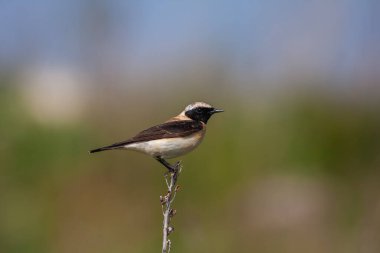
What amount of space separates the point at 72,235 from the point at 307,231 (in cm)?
216

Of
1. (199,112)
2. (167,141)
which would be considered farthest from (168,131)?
(199,112)

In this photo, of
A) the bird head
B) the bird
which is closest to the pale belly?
the bird

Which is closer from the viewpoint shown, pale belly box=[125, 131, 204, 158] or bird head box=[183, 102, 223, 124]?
pale belly box=[125, 131, 204, 158]

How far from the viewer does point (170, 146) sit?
4793 mm

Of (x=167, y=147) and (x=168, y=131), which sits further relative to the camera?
(x=168, y=131)

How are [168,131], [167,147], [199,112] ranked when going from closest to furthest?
[167,147]
[168,131]
[199,112]

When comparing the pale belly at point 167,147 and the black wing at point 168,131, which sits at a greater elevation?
the black wing at point 168,131

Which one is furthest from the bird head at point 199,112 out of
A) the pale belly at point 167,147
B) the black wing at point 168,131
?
the pale belly at point 167,147

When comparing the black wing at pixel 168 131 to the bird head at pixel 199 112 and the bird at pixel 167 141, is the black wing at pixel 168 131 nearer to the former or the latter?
the bird at pixel 167 141

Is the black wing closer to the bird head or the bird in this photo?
the bird

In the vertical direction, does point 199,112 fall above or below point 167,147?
above

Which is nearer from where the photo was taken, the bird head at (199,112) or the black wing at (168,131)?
the black wing at (168,131)

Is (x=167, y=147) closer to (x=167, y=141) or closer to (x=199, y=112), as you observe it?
(x=167, y=141)

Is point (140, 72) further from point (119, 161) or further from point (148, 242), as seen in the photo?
point (148, 242)
